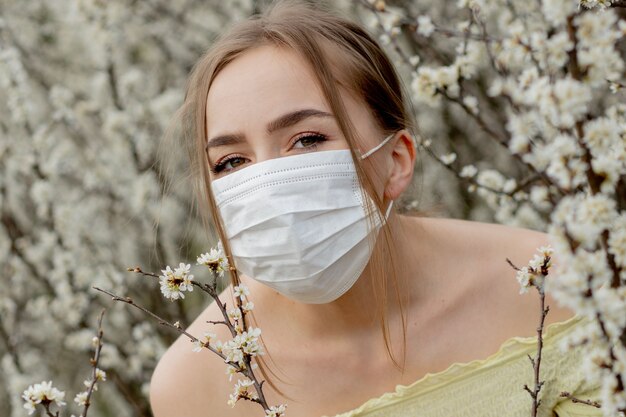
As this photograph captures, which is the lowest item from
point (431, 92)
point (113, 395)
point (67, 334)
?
point (431, 92)

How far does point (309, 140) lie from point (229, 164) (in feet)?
0.68

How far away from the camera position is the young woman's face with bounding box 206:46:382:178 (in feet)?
6.61

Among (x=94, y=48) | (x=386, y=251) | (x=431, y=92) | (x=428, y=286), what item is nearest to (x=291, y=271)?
(x=386, y=251)

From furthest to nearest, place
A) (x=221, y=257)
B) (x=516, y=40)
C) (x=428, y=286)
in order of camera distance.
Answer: (x=428, y=286), (x=516, y=40), (x=221, y=257)

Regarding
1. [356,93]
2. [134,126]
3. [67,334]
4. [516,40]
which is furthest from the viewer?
[67,334]

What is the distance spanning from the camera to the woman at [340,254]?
78.7 inches

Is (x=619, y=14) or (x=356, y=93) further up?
(x=619, y=14)

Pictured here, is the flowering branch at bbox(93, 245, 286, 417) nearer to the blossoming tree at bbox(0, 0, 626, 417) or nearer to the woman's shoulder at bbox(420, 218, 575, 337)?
the woman's shoulder at bbox(420, 218, 575, 337)

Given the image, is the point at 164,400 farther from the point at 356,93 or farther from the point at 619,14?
the point at 619,14

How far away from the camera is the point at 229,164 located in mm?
2109

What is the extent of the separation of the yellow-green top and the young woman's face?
61 centimetres

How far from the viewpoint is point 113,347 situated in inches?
153

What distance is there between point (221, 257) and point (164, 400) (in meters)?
1.05

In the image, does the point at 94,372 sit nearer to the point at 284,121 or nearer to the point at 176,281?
the point at 176,281
